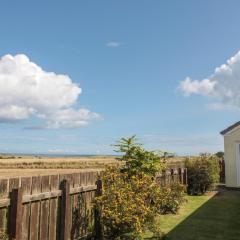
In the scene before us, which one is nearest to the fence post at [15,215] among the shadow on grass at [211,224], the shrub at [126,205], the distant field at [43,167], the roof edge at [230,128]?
the shrub at [126,205]

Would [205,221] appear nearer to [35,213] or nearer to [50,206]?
[50,206]

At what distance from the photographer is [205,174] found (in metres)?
20.9

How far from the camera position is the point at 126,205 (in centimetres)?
861

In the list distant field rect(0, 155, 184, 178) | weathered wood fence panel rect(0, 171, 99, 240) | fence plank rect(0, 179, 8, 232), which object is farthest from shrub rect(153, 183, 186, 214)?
fence plank rect(0, 179, 8, 232)

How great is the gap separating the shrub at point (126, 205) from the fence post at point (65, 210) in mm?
1001

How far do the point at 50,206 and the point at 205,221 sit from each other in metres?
6.69

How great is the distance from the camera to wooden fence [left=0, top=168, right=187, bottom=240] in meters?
6.38

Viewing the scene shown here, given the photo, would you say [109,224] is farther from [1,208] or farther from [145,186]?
[1,208]

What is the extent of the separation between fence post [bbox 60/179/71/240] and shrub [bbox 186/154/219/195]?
1348 centimetres

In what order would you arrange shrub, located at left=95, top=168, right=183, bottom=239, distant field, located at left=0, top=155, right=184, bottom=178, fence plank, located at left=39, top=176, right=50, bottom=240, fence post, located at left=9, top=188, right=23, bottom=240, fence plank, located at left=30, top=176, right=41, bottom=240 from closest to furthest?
1. fence post, located at left=9, top=188, right=23, bottom=240
2. fence plank, located at left=30, top=176, right=41, bottom=240
3. fence plank, located at left=39, top=176, right=50, bottom=240
4. shrub, located at left=95, top=168, right=183, bottom=239
5. distant field, located at left=0, top=155, right=184, bottom=178

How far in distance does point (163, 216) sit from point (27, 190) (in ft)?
24.9

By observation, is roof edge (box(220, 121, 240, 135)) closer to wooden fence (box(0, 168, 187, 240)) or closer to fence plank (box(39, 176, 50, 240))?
wooden fence (box(0, 168, 187, 240))

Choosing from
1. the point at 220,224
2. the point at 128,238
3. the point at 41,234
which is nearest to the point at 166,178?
the point at 220,224

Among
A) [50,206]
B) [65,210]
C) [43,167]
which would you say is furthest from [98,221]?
[43,167]
